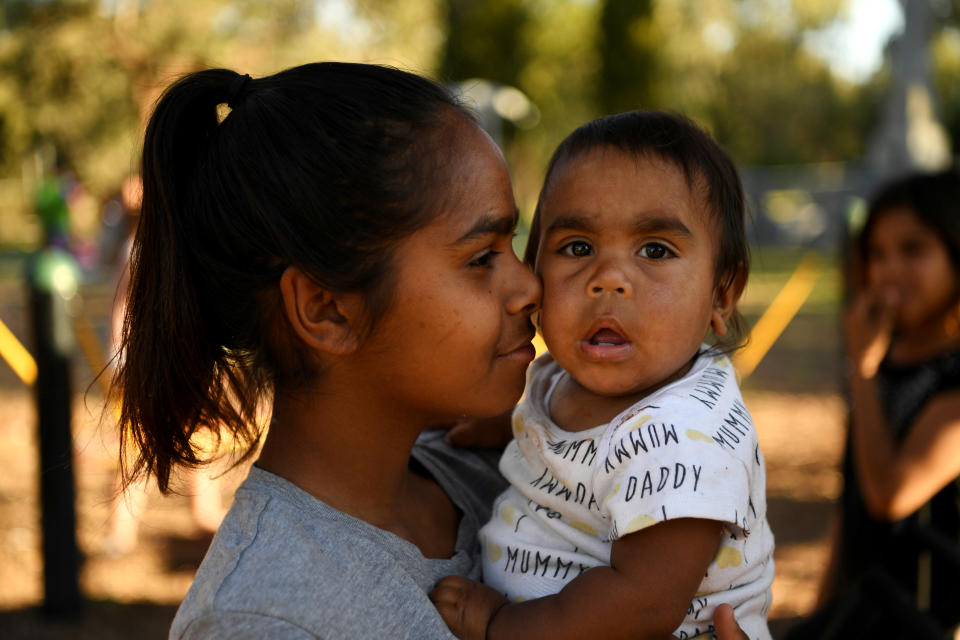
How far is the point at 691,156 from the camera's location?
1.70m

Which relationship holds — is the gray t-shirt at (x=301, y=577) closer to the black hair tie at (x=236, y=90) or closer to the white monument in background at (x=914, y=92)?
the black hair tie at (x=236, y=90)

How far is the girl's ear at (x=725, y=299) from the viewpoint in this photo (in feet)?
5.79

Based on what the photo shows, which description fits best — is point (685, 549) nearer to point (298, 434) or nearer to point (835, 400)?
point (298, 434)

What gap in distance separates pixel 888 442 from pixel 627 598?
1.96 meters

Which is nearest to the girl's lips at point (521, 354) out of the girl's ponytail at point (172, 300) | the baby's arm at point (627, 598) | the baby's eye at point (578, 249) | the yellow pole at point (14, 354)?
the baby's eye at point (578, 249)

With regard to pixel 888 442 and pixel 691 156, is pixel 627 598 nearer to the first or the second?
pixel 691 156

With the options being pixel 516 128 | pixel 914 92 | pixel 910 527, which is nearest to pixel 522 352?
pixel 910 527

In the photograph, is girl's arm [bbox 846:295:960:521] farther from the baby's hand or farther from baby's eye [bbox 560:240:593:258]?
the baby's hand

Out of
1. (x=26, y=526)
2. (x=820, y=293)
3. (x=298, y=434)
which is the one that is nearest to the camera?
(x=298, y=434)

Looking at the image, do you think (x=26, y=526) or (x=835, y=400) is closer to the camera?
(x=26, y=526)

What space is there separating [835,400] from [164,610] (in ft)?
21.6

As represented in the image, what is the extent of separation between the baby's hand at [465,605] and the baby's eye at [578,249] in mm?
613

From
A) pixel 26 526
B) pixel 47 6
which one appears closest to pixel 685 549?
pixel 26 526

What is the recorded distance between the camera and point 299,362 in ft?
5.05
